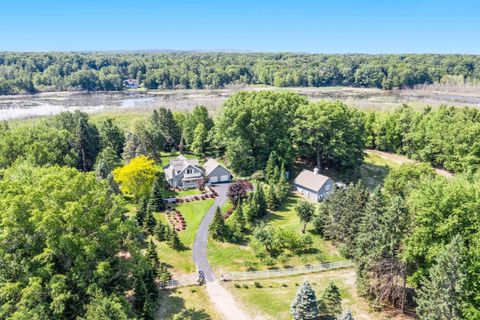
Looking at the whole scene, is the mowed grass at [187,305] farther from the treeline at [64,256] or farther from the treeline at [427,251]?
the treeline at [427,251]

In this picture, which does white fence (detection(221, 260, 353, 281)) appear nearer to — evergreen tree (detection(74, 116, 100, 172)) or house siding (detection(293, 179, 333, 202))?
house siding (detection(293, 179, 333, 202))

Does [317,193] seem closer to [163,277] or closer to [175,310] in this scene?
[163,277]

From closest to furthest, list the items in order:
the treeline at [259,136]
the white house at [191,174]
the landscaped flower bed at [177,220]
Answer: the landscaped flower bed at [177,220] < the white house at [191,174] < the treeline at [259,136]

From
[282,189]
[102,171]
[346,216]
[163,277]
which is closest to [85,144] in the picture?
[102,171]

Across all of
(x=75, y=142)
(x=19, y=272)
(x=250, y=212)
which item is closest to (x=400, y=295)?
(x=250, y=212)

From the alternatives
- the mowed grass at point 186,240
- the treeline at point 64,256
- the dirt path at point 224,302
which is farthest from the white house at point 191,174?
the treeline at point 64,256
